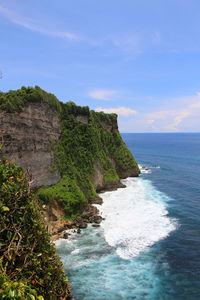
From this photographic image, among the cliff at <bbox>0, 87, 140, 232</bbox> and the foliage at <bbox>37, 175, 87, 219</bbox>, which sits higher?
the cliff at <bbox>0, 87, 140, 232</bbox>

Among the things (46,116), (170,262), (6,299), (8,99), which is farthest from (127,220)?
(6,299)

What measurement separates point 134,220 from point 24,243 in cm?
2805

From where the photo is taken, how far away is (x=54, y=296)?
10070mm

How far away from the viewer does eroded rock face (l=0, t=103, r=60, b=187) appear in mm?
28594

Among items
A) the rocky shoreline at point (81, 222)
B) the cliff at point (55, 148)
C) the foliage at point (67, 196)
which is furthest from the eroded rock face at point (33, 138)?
the rocky shoreline at point (81, 222)

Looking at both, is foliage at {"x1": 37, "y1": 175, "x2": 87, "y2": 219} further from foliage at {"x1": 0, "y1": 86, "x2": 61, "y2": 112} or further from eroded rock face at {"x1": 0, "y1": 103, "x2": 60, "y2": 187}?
foliage at {"x1": 0, "y1": 86, "x2": 61, "y2": 112}

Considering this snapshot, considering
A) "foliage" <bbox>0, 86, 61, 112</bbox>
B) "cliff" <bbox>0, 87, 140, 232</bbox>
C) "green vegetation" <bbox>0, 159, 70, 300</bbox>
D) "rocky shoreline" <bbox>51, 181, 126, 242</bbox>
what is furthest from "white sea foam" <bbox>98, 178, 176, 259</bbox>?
"foliage" <bbox>0, 86, 61, 112</bbox>

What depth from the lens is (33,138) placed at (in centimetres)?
3325

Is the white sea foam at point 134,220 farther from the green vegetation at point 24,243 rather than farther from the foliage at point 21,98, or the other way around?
the foliage at point 21,98

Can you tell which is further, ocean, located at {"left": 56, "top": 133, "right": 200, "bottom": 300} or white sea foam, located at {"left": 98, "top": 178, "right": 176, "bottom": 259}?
white sea foam, located at {"left": 98, "top": 178, "right": 176, "bottom": 259}

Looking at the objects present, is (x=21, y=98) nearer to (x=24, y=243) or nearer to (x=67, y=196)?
(x=67, y=196)

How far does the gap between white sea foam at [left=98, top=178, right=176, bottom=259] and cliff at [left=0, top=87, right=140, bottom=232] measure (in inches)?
202

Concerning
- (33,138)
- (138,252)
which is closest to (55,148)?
(33,138)

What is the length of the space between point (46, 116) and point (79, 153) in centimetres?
1185
